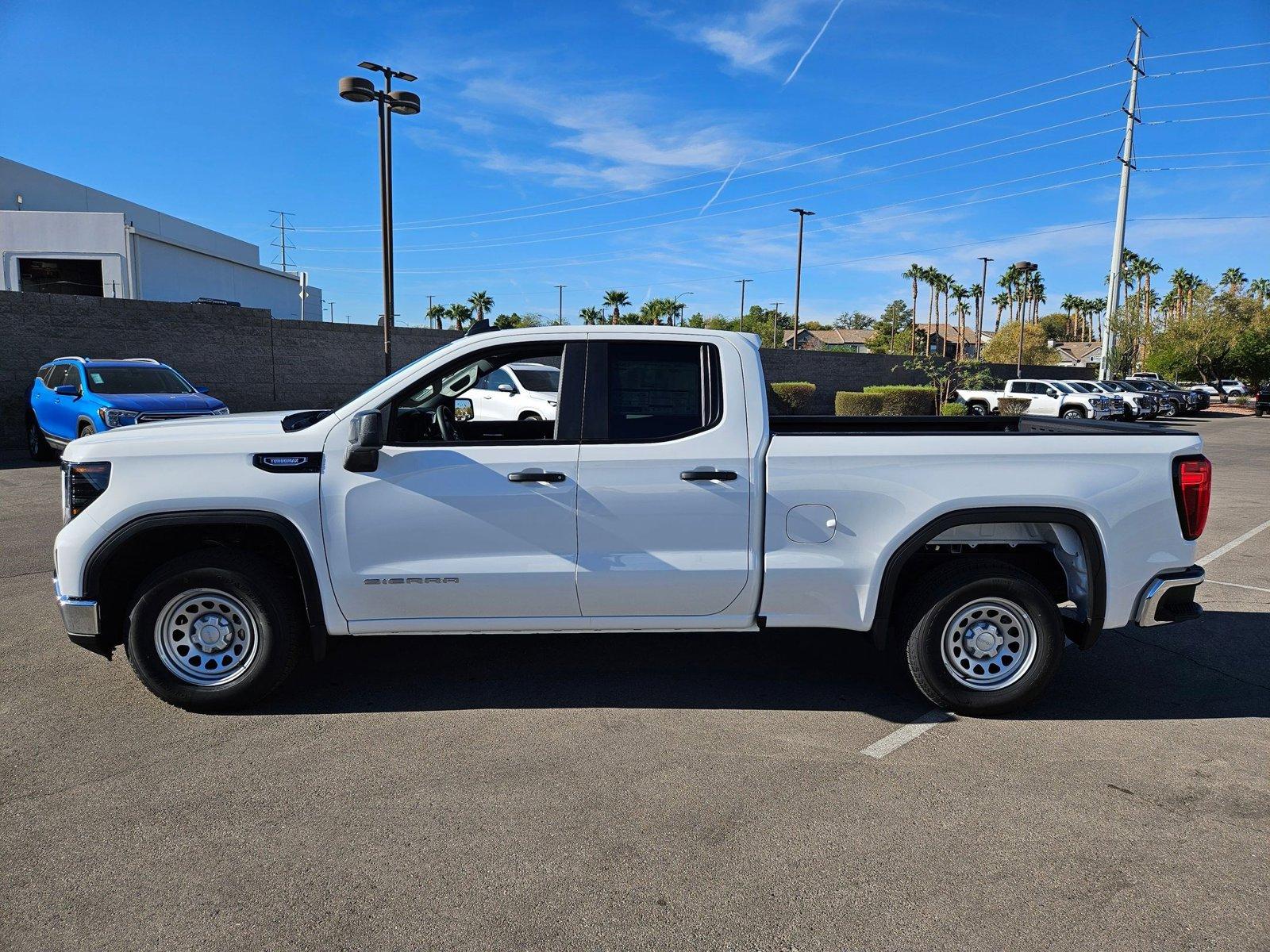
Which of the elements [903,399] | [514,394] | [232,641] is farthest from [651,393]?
[903,399]

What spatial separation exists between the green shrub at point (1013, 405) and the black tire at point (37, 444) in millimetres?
26459

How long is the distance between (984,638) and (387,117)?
56.2 ft

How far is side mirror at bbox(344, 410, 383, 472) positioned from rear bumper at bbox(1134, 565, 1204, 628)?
3788 mm

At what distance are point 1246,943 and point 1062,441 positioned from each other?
7.35 ft

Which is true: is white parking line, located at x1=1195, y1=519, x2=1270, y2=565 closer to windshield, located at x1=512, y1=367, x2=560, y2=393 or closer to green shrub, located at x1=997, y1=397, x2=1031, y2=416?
windshield, located at x1=512, y1=367, x2=560, y2=393

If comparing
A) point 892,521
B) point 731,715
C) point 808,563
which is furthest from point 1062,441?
point 731,715

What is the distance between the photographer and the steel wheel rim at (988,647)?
174 inches

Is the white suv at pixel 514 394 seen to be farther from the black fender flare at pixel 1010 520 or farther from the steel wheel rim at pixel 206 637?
the black fender flare at pixel 1010 520

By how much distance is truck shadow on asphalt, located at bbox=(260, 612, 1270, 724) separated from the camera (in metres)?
4.65

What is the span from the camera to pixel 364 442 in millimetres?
4027

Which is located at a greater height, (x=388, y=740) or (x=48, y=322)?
(x=48, y=322)

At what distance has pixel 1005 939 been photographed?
2764mm

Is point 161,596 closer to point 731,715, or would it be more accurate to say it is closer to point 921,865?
point 731,715

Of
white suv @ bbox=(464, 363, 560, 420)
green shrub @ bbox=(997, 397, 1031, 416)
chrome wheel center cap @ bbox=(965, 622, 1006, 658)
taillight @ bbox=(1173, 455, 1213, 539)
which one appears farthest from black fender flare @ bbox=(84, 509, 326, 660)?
green shrub @ bbox=(997, 397, 1031, 416)
